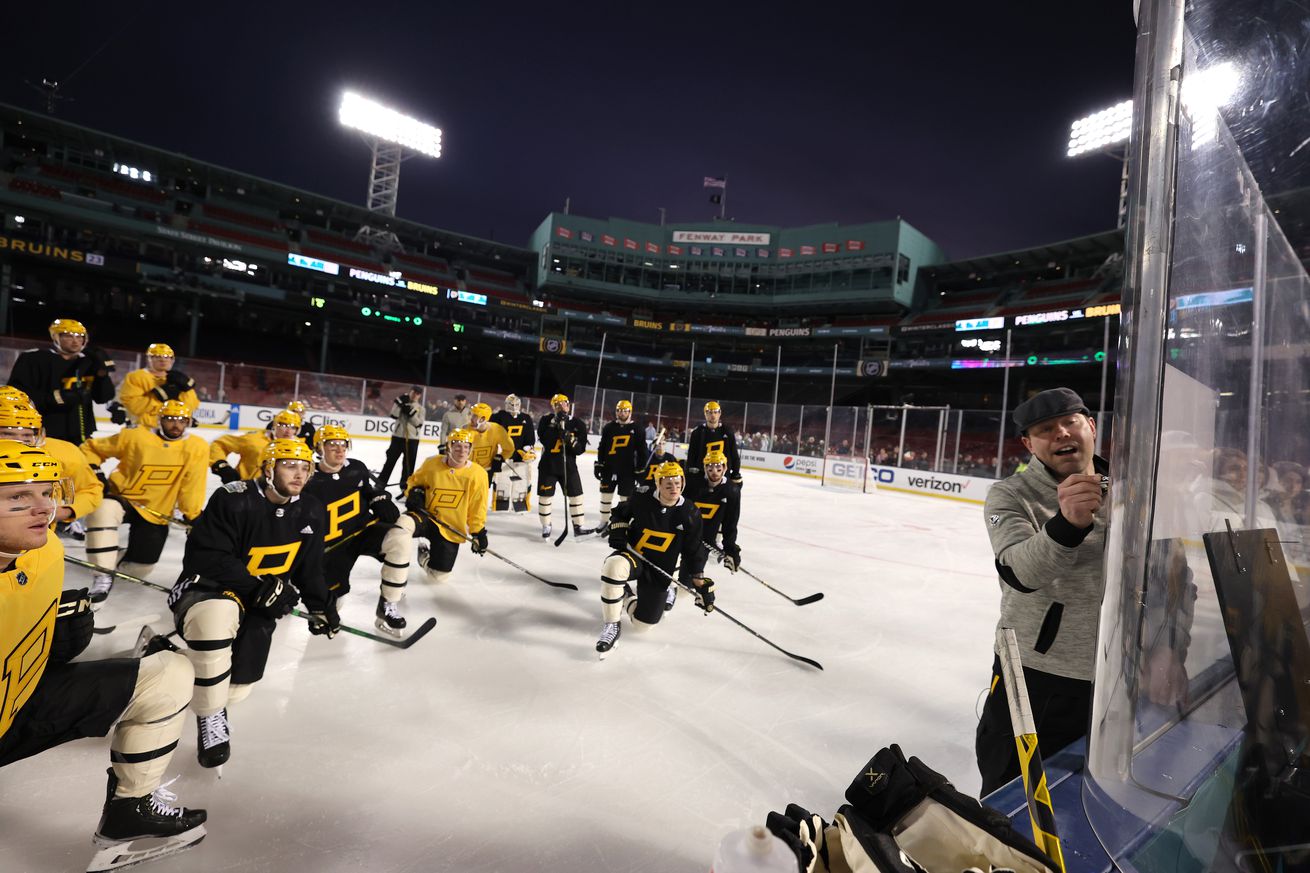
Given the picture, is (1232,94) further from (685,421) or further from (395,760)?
(685,421)

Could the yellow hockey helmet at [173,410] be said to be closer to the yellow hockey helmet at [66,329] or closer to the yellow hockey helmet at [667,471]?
the yellow hockey helmet at [66,329]

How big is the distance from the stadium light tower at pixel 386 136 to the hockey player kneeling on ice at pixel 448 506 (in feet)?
101

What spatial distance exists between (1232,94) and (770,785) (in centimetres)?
242

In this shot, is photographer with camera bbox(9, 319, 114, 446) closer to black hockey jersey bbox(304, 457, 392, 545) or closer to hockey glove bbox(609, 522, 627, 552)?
black hockey jersey bbox(304, 457, 392, 545)

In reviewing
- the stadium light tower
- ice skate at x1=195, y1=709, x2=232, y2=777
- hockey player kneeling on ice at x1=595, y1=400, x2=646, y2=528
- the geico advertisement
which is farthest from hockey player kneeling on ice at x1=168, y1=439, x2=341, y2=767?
the stadium light tower

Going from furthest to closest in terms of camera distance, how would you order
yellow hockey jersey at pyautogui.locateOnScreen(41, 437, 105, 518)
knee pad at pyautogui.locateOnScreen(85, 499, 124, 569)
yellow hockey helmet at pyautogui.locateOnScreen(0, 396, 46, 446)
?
1. knee pad at pyautogui.locateOnScreen(85, 499, 124, 569)
2. yellow hockey jersey at pyautogui.locateOnScreen(41, 437, 105, 518)
3. yellow hockey helmet at pyautogui.locateOnScreen(0, 396, 46, 446)

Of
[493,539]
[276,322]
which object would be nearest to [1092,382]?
[493,539]

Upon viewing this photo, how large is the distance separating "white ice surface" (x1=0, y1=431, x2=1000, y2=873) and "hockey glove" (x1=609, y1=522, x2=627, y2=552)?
55 centimetres

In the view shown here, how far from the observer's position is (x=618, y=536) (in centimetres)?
408

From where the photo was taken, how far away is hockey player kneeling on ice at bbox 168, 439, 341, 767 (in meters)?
2.29

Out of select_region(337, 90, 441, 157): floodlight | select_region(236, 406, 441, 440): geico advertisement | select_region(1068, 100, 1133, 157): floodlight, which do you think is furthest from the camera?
select_region(337, 90, 441, 157): floodlight

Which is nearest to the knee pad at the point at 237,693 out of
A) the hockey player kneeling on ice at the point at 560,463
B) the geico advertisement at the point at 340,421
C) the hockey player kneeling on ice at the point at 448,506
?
the hockey player kneeling on ice at the point at 448,506

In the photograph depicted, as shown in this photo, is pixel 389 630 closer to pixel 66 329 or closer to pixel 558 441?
pixel 558 441

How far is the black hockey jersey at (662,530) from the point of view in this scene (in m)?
4.21
